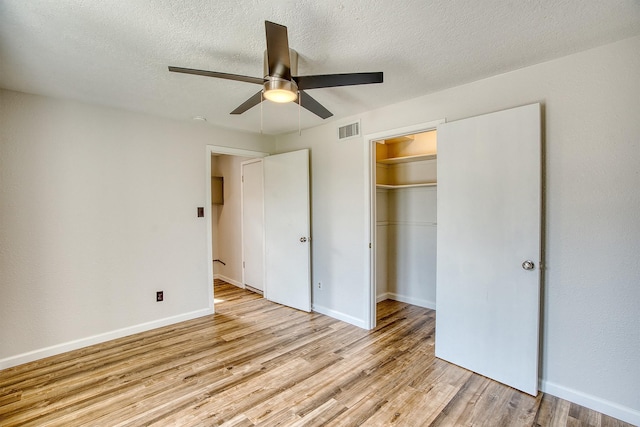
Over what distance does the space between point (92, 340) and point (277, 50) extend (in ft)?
10.6

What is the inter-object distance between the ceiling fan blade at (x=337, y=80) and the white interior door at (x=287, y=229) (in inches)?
76.3

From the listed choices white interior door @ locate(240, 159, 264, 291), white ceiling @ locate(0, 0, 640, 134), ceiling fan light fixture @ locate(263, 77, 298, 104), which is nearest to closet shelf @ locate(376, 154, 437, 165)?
white ceiling @ locate(0, 0, 640, 134)

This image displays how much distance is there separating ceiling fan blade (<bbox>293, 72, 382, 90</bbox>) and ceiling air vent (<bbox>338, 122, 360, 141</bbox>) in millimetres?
1567

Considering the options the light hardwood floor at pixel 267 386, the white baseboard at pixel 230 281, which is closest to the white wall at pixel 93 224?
the light hardwood floor at pixel 267 386

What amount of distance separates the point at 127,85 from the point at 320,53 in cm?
168

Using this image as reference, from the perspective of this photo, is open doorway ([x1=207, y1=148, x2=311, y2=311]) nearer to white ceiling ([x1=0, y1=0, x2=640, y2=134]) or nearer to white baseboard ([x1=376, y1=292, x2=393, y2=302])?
white baseboard ([x1=376, y1=292, x2=393, y2=302])

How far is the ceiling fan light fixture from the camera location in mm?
1708

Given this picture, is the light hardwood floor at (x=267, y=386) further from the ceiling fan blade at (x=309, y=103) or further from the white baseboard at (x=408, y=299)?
the ceiling fan blade at (x=309, y=103)

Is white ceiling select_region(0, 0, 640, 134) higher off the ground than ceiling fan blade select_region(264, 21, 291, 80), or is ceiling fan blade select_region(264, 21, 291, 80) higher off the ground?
white ceiling select_region(0, 0, 640, 134)

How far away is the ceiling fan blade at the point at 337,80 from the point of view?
1703 millimetres

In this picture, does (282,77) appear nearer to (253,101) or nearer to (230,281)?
(253,101)

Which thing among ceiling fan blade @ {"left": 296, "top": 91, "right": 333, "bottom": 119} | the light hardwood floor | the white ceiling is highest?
the white ceiling

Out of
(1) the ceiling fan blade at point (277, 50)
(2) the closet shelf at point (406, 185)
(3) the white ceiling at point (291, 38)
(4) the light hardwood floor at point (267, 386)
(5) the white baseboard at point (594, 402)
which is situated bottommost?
(4) the light hardwood floor at point (267, 386)

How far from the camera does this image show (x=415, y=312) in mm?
3830
